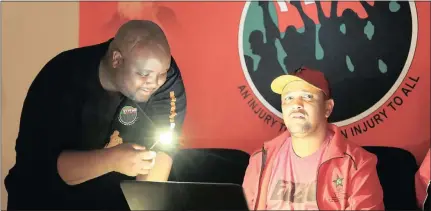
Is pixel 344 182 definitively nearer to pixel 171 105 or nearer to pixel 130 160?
pixel 171 105

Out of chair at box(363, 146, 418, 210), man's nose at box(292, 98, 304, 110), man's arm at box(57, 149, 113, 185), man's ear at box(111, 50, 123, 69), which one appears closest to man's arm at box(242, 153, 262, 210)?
man's nose at box(292, 98, 304, 110)

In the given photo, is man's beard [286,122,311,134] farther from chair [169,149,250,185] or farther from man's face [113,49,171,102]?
man's face [113,49,171,102]

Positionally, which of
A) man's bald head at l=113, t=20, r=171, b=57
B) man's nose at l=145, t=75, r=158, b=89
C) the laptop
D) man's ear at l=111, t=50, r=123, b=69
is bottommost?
the laptop

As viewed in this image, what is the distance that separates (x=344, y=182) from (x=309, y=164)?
180 mm

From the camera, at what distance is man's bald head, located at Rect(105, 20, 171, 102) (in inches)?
111

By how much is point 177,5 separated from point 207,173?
87cm

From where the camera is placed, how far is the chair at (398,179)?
265 centimetres

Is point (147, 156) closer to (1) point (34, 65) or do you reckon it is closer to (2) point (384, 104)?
(1) point (34, 65)

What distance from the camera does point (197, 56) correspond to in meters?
2.88

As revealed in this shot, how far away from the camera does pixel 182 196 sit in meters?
2.56

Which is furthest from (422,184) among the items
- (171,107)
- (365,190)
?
(171,107)

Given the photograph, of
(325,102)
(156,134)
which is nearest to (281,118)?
(325,102)

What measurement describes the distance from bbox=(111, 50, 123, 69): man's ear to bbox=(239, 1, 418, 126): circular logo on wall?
0.60m

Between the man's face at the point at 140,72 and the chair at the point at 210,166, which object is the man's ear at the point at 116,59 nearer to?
the man's face at the point at 140,72
